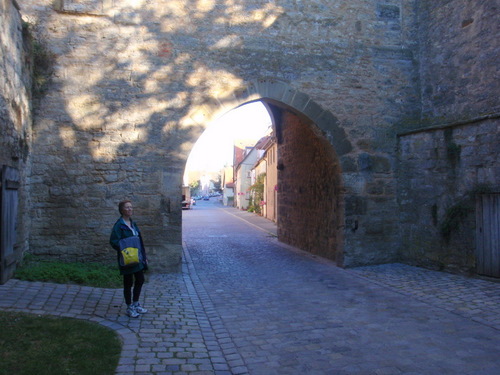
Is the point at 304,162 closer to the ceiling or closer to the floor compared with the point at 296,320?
closer to the ceiling

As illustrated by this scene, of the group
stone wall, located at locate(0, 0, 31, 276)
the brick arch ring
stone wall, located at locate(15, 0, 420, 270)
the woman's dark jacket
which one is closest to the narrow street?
the woman's dark jacket

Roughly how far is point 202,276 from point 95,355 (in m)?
4.21

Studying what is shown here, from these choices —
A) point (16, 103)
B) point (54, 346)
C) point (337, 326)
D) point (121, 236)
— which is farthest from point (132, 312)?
point (16, 103)

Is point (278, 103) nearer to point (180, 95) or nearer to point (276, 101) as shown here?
point (276, 101)

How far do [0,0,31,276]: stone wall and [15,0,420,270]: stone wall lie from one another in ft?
1.15

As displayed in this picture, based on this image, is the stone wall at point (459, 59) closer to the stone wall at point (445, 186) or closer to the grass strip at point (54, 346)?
the stone wall at point (445, 186)

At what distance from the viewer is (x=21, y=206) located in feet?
21.6

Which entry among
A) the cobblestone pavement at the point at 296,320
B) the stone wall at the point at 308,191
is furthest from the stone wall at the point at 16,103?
the stone wall at the point at 308,191

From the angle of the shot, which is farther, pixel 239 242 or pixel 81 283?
pixel 239 242

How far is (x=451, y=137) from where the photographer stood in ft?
25.5

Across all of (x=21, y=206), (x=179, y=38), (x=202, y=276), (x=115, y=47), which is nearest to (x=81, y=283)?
(x=21, y=206)

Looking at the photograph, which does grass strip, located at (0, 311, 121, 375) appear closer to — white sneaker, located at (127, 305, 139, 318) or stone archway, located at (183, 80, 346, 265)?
white sneaker, located at (127, 305, 139, 318)

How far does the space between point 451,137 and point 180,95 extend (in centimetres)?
510

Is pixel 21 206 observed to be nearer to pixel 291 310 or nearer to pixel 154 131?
pixel 154 131
